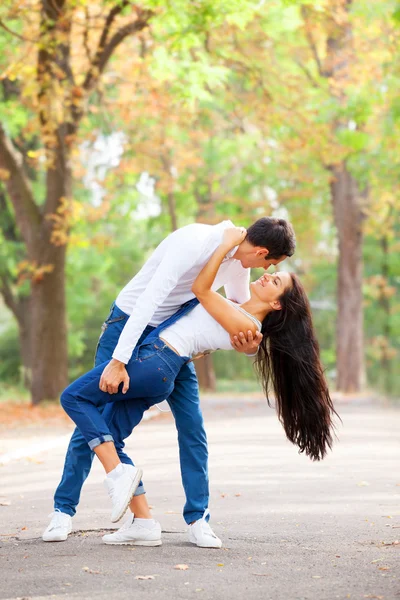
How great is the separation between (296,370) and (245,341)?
578 millimetres

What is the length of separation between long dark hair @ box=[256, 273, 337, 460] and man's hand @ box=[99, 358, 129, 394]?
97cm

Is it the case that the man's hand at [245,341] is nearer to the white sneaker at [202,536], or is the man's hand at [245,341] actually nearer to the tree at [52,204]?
the white sneaker at [202,536]

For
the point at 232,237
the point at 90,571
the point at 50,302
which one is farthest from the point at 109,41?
the point at 90,571

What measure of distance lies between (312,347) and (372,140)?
829 inches

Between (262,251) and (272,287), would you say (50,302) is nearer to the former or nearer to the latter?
(272,287)

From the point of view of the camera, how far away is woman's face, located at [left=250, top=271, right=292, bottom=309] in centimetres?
611

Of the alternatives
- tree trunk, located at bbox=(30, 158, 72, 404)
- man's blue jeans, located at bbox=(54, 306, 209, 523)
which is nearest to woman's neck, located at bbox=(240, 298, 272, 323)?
man's blue jeans, located at bbox=(54, 306, 209, 523)

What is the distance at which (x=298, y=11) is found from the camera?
25.0 m

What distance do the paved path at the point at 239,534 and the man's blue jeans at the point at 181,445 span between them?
26cm

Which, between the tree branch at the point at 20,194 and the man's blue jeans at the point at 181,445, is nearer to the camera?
the man's blue jeans at the point at 181,445

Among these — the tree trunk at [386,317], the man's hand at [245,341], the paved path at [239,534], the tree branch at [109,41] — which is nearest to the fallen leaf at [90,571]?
the paved path at [239,534]

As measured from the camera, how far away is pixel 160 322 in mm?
6168

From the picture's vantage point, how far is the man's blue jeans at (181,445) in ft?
20.2

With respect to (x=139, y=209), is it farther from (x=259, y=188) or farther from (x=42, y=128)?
(x=42, y=128)
